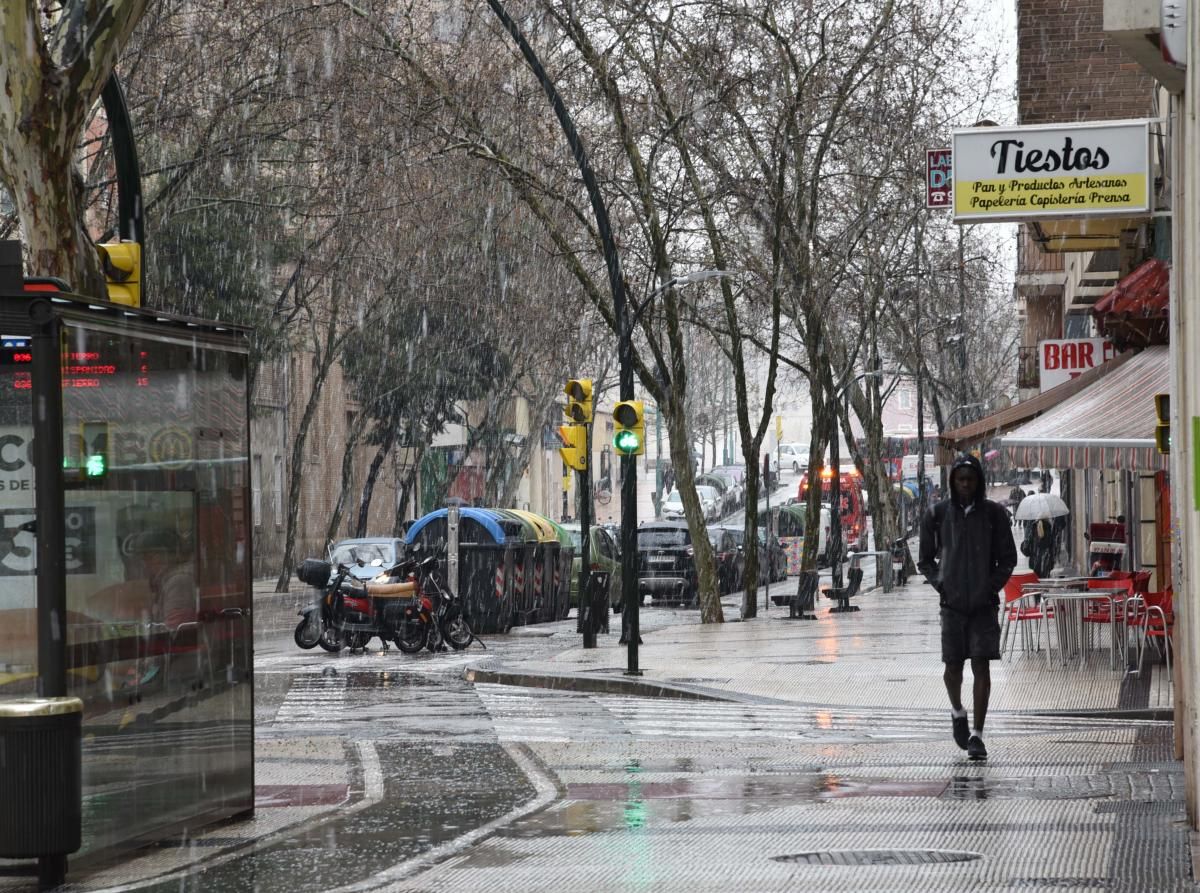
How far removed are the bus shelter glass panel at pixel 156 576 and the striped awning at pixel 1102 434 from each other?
28.3ft

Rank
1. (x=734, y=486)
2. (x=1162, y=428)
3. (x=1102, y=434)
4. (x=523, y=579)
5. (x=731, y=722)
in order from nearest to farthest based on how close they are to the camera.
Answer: (x=1162, y=428) → (x=731, y=722) → (x=1102, y=434) → (x=523, y=579) → (x=734, y=486)

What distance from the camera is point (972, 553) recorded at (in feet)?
39.9

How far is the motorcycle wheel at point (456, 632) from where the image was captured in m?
25.8

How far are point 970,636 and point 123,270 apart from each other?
19.5 ft

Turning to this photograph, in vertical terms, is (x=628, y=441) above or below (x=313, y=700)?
above

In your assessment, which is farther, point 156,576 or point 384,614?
point 384,614

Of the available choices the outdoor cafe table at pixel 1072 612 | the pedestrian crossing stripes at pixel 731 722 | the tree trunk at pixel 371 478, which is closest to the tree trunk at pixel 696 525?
the outdoor cafe table at pixel 1072 612

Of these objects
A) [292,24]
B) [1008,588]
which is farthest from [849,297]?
[1008,588]

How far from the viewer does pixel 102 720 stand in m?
8.53

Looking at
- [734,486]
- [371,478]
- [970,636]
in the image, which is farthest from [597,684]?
[734,486]

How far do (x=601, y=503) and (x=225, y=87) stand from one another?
69844 millimetres

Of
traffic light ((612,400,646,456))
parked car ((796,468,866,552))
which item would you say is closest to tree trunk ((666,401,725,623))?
traffic light ((612,400,646,456))

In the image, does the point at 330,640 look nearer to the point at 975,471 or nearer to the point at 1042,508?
the point at 1042,508

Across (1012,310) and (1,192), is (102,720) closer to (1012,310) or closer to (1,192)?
(1,192)
